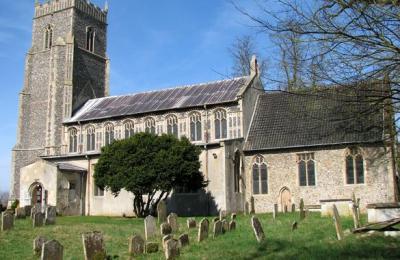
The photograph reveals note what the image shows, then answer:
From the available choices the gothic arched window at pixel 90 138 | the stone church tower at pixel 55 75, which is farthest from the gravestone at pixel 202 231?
the stone church tower at pixel 55 75

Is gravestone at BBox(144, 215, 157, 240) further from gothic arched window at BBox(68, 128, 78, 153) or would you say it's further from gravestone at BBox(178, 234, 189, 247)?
gothic arched window at BBox(68, 128, 78, 153)

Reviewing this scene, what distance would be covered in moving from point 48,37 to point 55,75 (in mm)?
5164

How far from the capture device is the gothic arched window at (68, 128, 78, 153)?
1390 inches

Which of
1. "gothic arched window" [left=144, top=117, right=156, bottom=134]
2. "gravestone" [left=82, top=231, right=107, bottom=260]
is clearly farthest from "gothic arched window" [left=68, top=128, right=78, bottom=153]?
"gravestone" [left=82, top=231, right=107, bottom=260]

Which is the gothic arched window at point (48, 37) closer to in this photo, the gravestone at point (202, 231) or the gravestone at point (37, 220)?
the gravestone at point (37, 220)

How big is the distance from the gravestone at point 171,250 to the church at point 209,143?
41.5 feet

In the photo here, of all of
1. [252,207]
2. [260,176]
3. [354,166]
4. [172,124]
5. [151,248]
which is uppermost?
[172,124]

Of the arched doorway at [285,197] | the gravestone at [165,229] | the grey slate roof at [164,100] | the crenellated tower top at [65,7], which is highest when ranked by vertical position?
the crenellated tower top at [65,7]

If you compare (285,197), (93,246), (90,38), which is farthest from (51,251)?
(90,38)

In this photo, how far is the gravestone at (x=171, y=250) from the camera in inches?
423

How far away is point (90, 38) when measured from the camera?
43750 millimetres

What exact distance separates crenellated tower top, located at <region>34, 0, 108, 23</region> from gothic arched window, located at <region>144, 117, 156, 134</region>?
52.3ft

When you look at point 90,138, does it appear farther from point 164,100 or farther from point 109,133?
point 164,100

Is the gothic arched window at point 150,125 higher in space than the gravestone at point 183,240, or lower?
higher
